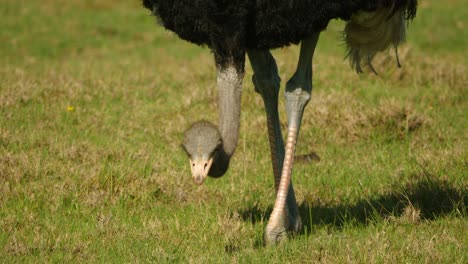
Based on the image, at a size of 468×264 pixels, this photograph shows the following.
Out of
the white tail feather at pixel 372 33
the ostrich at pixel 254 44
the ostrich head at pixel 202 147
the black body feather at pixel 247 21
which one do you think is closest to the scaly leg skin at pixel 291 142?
the ostrich at pixel 254 44

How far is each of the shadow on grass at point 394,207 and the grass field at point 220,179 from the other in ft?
0.04

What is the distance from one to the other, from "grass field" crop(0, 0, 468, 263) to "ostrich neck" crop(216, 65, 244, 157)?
644 mm

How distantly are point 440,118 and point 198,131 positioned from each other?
164 inches

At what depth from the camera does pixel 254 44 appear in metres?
4.66

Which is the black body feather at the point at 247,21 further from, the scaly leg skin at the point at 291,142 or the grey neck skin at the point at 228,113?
the scaly leg skin at the point at 291,142

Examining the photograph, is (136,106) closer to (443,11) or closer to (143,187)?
(143,187)

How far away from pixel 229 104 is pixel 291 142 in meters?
0.52

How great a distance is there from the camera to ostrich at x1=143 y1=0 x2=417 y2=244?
14.1 feet

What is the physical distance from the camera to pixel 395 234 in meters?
5.00

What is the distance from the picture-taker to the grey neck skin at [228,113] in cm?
431

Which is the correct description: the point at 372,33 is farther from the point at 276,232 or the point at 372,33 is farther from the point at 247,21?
the point at 276,232

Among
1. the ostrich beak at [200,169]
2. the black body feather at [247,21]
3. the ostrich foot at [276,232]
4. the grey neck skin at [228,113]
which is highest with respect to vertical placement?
the black body feather at [247,21]

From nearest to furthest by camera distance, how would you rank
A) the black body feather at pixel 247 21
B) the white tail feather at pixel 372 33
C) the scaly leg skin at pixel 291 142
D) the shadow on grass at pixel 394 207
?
the black body feather at pixel 247 21, the scaly leg skin at pixel 291 142, the white tail feather at pixel 372 33, the shadow on grass at pixel 394 207

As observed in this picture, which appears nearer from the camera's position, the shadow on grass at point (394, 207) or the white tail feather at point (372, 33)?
the white tail feather at point (372, 33)
